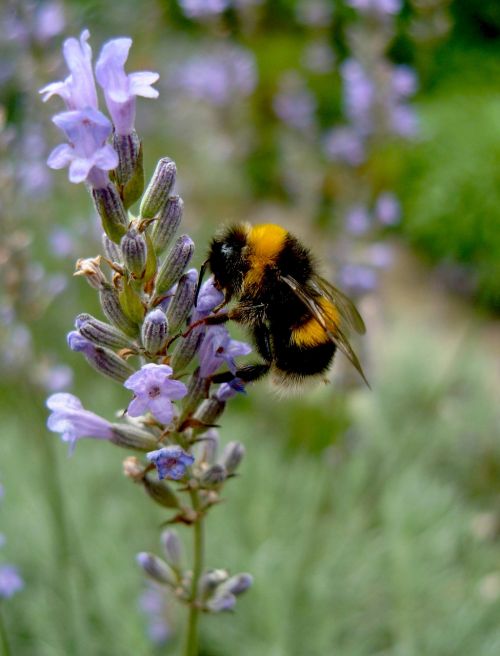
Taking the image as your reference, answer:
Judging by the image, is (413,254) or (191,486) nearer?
(191,486)

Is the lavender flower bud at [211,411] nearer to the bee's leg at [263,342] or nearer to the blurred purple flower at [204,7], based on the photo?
the bee's leg at [263,342]

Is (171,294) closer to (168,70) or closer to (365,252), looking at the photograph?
(365,252)

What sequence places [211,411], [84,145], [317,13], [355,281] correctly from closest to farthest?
[84,145], [211,411], [355,281], [317,13]

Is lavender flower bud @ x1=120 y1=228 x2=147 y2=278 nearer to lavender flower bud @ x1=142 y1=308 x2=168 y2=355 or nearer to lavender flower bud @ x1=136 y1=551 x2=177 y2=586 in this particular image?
lavender flower bud @ x1=142 y1=308 x2=168 y2=355

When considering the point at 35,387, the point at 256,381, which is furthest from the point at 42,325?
the point at 256,381

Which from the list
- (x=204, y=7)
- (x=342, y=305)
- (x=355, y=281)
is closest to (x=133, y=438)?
(x=342, y=305)

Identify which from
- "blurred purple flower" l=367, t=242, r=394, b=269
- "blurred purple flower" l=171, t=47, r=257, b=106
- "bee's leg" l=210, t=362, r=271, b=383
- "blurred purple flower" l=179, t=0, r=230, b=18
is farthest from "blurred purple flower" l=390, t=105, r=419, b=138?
"bee's leg" l=210, t=362, r=271, b=383

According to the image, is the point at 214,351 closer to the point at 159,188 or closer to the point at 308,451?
the point at 159,188
